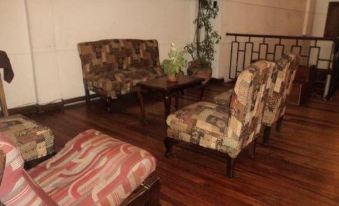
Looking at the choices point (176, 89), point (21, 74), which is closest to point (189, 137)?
point (176, 89)

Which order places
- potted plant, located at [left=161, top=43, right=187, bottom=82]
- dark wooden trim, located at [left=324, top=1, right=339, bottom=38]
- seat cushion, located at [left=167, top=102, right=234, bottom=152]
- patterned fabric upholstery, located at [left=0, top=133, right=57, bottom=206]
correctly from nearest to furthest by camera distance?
patterned fabric upholstery, located at [left=0, top=133, right=57, bottom=206]
seat cushion, located at [left=167, top=102, right=234, bottom=152]
potted plant, located at [left=161, top=43, right=187, bottom=82]
dark wooden trim, located at [left=324, top=1, right=339, bottom=38]

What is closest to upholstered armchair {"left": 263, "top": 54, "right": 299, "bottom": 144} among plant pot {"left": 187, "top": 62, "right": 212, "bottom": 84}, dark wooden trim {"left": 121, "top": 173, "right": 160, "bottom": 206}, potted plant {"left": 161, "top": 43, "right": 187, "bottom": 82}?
potted plant {"left": 161, "top": 43, "right": 187, "bottom": 82}

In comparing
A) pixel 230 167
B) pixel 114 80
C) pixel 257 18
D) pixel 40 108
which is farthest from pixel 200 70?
pixel 230 167

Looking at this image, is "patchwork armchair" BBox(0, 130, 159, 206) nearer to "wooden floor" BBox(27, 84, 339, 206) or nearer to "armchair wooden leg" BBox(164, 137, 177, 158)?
"wooden floor" BBox(27, 84, 339, 206)

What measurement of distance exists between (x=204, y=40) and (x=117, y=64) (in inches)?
79.0

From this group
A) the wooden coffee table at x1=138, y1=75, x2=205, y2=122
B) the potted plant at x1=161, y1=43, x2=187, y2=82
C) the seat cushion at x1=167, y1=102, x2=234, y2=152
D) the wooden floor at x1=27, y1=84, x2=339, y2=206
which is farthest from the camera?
the potted plant at x1=161, y1=43, x2=187, y2=82

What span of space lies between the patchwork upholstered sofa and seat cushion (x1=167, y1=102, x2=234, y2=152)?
158cm

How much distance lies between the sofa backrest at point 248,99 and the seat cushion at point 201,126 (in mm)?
129

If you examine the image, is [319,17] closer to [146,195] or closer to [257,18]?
[257,18]

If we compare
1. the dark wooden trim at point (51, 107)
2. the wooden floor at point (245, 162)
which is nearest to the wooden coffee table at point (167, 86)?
the wooden floor at point (245, 162)

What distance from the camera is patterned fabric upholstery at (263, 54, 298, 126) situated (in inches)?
104

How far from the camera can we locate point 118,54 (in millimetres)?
4434

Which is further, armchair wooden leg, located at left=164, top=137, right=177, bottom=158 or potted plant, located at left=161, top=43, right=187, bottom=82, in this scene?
potted plant, located at left=161, top=43, right=187, bottom=82

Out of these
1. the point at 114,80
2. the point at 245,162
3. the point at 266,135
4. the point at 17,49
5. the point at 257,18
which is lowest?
the point at 245,162
